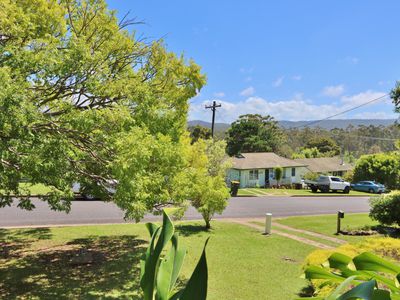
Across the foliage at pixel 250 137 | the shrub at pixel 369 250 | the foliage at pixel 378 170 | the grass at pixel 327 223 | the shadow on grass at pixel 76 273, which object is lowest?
the shadow on grass at pixel 76 273

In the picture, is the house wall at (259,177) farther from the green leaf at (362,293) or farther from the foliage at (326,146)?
the green leaf at (362,293)

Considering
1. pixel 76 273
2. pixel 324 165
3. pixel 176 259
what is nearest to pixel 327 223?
pixel 76 273

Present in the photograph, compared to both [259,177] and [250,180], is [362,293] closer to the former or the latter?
[250,180]

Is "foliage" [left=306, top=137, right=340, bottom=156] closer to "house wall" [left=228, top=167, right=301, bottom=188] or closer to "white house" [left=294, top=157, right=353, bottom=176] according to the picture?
"white house" [left=294, top=157, right=353, bottom=176]

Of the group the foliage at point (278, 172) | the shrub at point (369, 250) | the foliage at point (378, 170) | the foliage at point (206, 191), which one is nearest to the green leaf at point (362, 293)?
the shrub at point (369, 250)

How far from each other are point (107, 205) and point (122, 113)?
49.5 feet

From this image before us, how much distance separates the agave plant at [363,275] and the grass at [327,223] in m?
14.6

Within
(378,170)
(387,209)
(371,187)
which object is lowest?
(387,209)

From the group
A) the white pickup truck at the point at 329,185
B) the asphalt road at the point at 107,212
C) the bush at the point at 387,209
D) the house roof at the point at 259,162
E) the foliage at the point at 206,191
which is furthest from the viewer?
the house roof at the point at 259,162

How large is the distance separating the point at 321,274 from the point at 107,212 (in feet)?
61.5

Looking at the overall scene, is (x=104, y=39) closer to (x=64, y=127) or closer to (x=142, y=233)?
(x=64, y=127)

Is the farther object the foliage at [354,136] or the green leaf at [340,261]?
the foliage at [354,136]

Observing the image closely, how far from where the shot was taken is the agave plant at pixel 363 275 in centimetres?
91

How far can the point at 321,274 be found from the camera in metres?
1.35
